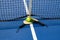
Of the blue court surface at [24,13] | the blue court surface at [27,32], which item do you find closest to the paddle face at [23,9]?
the blue court surface at [24,13]

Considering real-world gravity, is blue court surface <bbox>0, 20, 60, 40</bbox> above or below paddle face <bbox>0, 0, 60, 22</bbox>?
below

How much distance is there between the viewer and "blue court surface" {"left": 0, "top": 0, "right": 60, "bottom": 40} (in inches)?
94.0

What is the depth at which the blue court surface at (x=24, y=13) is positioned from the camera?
2.39 metres

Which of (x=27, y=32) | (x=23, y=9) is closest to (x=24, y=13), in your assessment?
(x=23, y=9)

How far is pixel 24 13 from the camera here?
2.83 meters

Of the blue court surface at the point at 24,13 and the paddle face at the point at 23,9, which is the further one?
the paddle face at the point at 23,9

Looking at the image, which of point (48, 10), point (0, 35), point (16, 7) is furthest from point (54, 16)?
point (0, 35)

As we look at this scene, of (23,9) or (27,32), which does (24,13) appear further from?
(27,32)

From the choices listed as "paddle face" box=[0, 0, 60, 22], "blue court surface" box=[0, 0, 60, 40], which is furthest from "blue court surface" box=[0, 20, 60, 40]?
"paddle face" box=[0, 0, 60, 22]

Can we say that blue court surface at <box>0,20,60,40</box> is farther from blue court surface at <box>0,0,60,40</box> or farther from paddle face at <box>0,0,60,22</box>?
paddle face at <box>0,0,60,22</box>

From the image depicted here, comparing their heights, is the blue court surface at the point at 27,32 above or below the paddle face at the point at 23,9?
below

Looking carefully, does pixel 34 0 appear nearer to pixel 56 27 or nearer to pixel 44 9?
pixel 44 9

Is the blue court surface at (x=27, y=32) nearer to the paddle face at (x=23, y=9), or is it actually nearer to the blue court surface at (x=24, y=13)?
the blue court surface at (x=24, y=13)

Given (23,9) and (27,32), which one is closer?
(27,32)
